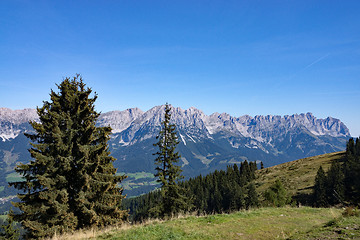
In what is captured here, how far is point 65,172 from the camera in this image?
723 inches

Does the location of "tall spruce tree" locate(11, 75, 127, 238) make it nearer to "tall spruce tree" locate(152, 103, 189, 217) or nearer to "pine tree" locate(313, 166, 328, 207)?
"tall spruce tree" locate(152, 103, 189, 217)

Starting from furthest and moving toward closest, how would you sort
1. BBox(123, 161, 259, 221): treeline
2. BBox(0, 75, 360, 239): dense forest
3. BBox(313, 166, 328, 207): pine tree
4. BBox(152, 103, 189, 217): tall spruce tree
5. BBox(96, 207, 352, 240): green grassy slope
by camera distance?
BBox(123, 161, 259, 221): treeline, BBox(313, 166, 328, 207): pine tree, BBox(152, 103, 189, 217): tall spruce tree, BBox(0, 75, 360, 239): dense forest, BBox(96, 207, 352, 240): green grassy slope

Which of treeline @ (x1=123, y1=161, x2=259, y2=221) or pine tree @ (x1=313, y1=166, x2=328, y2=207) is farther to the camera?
treeline @ (x1=123, y1=161, x2=259, y2=221)

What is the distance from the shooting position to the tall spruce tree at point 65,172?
55.3ft

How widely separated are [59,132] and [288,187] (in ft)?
214

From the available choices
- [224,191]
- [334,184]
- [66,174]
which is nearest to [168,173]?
[66,174]

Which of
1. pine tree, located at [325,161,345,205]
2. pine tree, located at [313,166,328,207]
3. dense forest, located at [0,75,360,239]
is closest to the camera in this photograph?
dense forest, located at [0,75,360,239]

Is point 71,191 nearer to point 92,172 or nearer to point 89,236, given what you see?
point 92,172

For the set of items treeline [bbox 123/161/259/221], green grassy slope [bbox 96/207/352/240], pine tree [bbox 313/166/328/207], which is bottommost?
treeline [bbox 123/161/259/221]

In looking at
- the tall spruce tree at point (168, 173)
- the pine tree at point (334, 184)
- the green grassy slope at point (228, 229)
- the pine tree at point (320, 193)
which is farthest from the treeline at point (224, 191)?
the green grassy slope at point (228, 229)

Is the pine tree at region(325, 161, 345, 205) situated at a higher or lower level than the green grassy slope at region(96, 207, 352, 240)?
lower

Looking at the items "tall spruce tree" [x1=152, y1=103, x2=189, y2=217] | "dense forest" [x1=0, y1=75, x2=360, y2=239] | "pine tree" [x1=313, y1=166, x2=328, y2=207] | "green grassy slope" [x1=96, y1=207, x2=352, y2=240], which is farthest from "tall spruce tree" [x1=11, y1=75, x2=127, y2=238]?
"pine tree" [x1=313, y1=166, x2=328, y2=207]

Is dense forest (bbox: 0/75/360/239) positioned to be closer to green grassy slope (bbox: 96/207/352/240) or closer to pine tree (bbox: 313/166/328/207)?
green grassy slope (bbox: 96/207/352/240)

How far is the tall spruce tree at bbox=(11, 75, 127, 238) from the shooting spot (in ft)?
55.3
